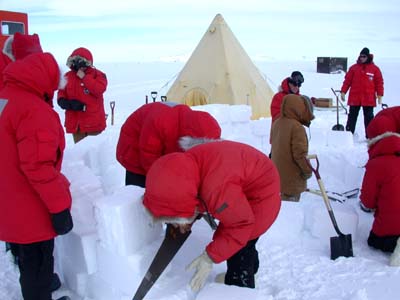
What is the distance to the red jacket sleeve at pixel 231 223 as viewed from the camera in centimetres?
183

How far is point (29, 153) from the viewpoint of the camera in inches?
73.8

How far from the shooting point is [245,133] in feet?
20.8

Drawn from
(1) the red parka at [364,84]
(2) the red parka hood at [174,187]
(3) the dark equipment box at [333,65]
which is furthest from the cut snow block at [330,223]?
(3) the dark equipment box at [333,65]

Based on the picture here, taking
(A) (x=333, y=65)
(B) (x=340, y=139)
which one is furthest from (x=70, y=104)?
(A) (x=333, y=65)

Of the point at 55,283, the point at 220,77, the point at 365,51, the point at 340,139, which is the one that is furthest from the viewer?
the point at 220,77

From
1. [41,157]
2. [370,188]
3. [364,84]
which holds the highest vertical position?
[364,84]

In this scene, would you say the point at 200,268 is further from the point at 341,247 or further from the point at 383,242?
the point at 383,242

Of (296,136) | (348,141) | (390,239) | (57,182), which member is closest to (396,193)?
(390,239)

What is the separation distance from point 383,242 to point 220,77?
572cm

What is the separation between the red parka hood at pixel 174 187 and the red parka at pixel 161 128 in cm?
54

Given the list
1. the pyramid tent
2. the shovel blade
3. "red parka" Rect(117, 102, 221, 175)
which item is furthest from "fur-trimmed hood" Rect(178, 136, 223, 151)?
the pyramid tent

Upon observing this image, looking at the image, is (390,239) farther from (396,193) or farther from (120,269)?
(120,269)

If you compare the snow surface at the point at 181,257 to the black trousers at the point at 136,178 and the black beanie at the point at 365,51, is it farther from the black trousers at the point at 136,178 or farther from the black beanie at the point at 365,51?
the black beanie at the point at 365,51

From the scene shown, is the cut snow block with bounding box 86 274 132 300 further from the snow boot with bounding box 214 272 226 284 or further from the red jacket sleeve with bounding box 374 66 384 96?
the red jacket sleeve with bounding box 374 66 384 96
